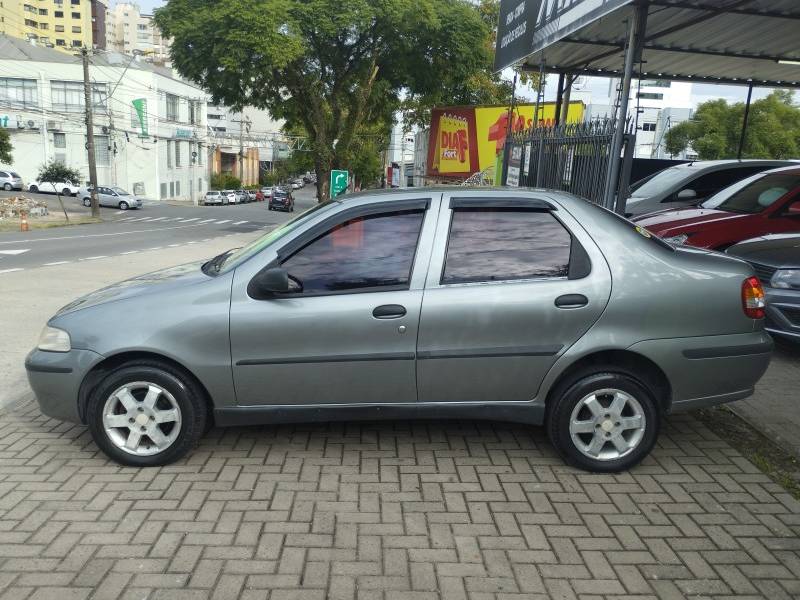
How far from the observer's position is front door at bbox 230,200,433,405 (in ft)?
12.7

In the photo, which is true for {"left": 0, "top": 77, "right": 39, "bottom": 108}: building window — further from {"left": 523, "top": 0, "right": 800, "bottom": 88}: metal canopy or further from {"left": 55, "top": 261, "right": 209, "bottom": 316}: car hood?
{"left": 55, "top": 261, "right": 209, "bottom": 316}: car hood

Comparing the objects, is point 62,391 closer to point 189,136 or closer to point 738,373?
point 738,373

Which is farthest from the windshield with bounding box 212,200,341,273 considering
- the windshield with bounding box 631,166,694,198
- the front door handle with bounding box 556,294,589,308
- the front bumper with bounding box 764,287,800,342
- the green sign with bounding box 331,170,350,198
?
the green sign with bounding box 331,170,350,198

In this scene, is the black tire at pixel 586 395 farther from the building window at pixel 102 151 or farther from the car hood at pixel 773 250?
the building window at pixel 102 151

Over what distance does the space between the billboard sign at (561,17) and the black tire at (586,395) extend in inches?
160

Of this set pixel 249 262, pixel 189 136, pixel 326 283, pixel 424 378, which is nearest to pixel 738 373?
pixel 424 378

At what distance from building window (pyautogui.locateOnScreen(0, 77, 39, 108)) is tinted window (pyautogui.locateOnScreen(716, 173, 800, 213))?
5950 cm

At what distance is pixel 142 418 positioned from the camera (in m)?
3.94

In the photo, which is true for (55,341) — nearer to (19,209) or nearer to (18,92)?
(19,209)

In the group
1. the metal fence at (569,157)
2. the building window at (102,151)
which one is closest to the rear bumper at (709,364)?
the metal fence at (569,157)

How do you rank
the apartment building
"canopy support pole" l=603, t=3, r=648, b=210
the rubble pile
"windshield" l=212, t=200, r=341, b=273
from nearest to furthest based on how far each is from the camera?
"windshield" l=212, t=200, r=341, b=273 < "canopy support pole" l=603, t=3, r=648, b=210 < the rubble pile < the apartment building

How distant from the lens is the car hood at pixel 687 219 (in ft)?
26.9

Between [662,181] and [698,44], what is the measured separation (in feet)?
7.37

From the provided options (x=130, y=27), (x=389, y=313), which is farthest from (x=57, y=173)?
(x=130, y=27)
